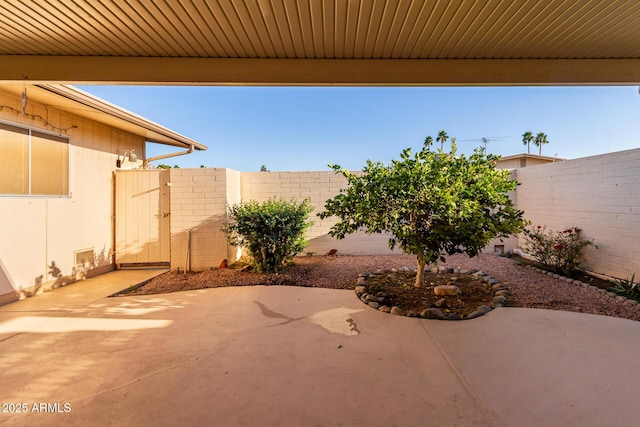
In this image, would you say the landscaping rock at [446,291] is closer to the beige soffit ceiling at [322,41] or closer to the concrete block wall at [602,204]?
the beige soffit ceiling at [322,41]

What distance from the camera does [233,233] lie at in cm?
579

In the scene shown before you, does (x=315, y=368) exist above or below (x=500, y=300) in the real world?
below

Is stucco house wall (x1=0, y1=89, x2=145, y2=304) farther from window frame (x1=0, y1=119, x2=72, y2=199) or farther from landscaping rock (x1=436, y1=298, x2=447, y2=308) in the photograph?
landscaping rock (x1=436, y1=298, x2=447, y2=308)

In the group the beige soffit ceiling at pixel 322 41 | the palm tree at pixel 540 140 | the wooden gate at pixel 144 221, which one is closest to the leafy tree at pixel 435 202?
the beige soffit ceiling at pixel 322 41

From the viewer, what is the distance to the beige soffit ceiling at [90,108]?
3850 mm

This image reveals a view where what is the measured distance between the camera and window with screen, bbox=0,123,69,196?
3.95 meters

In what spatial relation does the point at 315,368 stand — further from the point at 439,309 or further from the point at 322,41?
the point at 322,41

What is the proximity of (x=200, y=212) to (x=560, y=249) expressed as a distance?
6.69 m

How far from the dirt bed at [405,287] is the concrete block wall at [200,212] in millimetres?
453

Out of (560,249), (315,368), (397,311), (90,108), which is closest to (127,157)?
(90,108)

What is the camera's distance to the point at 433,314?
3.19 metres

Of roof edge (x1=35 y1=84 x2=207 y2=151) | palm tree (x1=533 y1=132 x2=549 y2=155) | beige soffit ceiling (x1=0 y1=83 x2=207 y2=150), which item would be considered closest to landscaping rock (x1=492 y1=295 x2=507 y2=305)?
beige soffit ceiling (x1=0 y1=83 x2=207 y2=150)

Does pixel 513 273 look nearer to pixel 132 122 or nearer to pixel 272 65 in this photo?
pixel 272 65

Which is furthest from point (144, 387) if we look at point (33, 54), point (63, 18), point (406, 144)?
point (406, 144)
